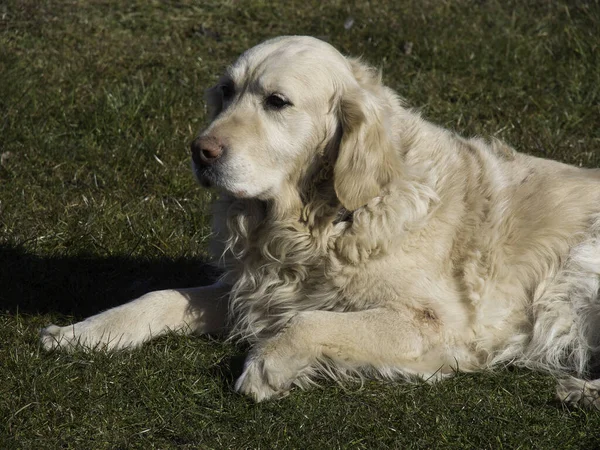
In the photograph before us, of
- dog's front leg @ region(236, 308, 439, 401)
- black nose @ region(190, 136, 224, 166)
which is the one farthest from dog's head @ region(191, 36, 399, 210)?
dog's front leg @ region(236, 308, 439, 401)

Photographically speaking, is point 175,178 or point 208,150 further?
point 175,178

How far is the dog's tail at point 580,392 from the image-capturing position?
3.85m

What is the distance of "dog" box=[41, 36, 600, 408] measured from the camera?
155 inches

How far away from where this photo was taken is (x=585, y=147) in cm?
654

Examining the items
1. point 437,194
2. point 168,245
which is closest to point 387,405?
point 437,194

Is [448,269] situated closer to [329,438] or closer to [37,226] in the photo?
[329,438]

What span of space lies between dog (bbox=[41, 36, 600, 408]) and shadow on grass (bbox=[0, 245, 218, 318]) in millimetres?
486

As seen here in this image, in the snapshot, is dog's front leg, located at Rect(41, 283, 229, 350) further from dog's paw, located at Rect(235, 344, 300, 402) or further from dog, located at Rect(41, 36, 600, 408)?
dog's paw, located at Rect(235, 344, 300, 402)

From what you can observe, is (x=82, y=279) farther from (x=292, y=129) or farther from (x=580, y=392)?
(x=580, y=392)

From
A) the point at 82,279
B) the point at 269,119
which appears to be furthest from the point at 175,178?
the point at 269,119

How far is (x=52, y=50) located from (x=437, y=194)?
13.8 ft

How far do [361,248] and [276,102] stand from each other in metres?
0.75

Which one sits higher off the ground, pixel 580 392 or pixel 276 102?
pixel 276 102

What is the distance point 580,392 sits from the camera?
3.89m
